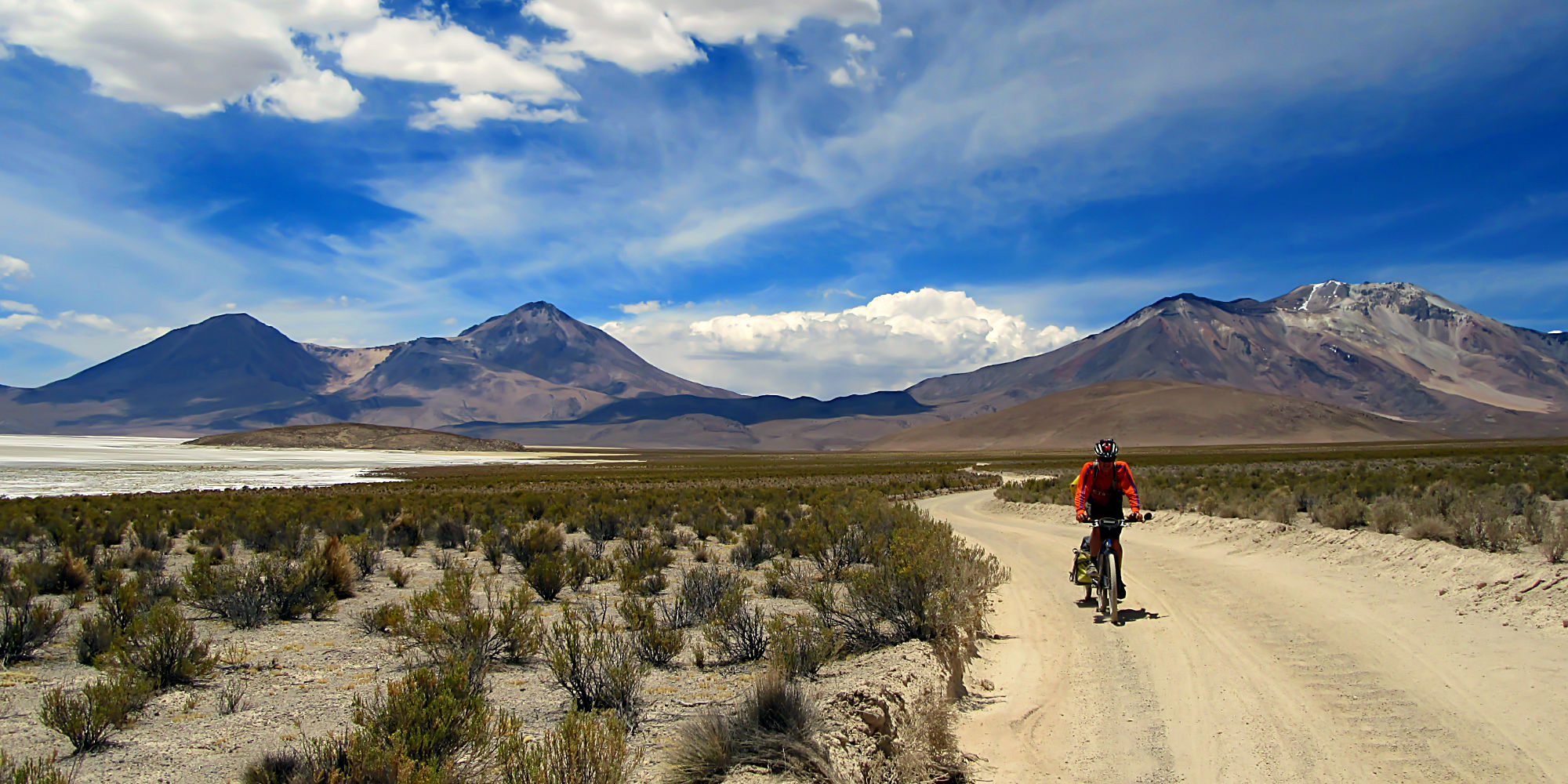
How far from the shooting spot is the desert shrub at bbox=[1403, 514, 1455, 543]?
1177 cm

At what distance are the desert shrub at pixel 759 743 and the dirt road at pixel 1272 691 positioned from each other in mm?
1161

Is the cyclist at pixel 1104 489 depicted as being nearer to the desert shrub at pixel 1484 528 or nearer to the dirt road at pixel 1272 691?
the dirt road at pixel 1272 691

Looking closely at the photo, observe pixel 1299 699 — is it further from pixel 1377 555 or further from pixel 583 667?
pixel 1377 555

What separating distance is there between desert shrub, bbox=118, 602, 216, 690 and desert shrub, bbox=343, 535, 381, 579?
589 cm

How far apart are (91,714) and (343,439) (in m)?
169

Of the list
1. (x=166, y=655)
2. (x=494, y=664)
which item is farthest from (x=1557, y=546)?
(x=166, y=655)

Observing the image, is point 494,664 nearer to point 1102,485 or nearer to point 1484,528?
point 1102,485

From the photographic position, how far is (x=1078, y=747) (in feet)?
18.0

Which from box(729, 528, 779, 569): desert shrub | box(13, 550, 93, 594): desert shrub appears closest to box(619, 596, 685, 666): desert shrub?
box(729, 528, 779, 569): desert shrub

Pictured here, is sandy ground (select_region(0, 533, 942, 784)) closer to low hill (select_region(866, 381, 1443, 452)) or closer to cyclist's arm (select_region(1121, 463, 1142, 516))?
cyclist's arm (select_region(1121, 463, 1142, 516))

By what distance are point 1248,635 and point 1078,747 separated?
12.9 feet

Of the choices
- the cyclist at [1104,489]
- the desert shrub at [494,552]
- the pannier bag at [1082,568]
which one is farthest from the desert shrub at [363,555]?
the cyclist at [1104,489]

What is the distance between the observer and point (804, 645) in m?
7.07

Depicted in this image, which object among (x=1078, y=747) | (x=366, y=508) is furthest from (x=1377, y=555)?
(x=366, y=508)
